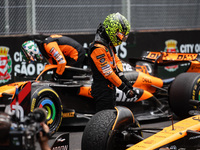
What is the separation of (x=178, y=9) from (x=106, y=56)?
839 cm

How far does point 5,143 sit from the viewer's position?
2967mm

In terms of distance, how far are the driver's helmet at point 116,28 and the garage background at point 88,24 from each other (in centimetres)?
460

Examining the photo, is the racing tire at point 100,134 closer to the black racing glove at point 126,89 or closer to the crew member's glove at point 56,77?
the black racing glove at point 126,89

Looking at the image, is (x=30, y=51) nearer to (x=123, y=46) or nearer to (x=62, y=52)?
(x=62, y=52)

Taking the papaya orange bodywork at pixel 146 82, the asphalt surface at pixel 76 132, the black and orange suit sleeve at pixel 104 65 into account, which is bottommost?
the asphalt surface at pixel 76 132

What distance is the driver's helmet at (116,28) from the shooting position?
5797mm

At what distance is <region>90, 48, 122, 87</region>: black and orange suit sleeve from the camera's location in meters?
5.53

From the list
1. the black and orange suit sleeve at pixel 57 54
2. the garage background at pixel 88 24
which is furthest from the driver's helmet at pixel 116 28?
the garage background at pixel 88 24

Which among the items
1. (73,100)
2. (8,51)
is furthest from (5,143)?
(8,51)

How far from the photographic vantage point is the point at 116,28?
5.82m

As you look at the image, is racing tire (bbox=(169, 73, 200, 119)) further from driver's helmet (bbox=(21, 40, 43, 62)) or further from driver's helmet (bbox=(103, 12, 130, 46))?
driver's helmet (bbox=(21, 40, 43, 62))

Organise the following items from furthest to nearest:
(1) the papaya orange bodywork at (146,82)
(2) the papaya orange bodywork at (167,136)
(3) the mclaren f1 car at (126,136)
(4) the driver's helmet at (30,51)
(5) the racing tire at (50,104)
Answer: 1. (4) the driver's helmet at (30,51)
2. (1) the papaya orange bodywork at (146,82)
3. (5) the racing tire at (50,104)
4. (3) the mclaren f1 car at (126,136)
5. (2) the papaya orange bodywork at (167,136)

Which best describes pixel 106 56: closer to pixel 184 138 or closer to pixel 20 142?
pixel 184 138

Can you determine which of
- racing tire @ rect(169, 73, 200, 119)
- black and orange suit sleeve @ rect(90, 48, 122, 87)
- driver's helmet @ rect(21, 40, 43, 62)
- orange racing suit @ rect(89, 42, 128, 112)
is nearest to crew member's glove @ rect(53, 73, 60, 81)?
driver's helmet @ rect(21, 40, 43, 62)
